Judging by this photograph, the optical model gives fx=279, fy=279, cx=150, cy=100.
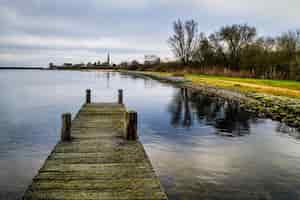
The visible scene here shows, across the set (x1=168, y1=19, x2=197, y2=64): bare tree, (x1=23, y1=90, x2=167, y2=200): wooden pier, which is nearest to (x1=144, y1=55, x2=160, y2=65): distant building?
(x1=168, y1=19, x2=197, y2=64): bare tree

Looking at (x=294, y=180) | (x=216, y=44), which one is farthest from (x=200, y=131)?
(x=216, y=44)

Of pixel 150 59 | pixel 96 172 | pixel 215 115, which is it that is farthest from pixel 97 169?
pixel 150 59

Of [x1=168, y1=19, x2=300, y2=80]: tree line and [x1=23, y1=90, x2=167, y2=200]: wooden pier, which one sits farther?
[x1=168, y1=19, x2=300, y2=80]: tree line

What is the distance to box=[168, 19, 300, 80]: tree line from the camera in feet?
110

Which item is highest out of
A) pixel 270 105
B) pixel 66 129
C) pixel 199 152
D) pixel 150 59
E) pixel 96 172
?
pixel 150 59

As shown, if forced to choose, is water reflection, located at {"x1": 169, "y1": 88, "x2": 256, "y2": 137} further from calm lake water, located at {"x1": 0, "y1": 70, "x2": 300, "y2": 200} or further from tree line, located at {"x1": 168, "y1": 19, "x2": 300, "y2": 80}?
tree line, located at {"x1": 168, "y1": 19, "x2": 300, "y2": 80}

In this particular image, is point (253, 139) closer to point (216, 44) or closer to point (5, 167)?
point (5, 167)

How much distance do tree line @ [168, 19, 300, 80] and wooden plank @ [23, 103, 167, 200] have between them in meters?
25.2

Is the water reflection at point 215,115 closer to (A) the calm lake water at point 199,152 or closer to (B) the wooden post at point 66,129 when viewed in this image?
(A) the calm lake water at point 199,152

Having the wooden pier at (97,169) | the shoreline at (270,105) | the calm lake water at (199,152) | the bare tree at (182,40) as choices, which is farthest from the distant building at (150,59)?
the wooden pier at (97,169)

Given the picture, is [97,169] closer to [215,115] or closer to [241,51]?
[215,115]

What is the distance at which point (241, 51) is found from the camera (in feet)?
153

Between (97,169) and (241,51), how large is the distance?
148 ft

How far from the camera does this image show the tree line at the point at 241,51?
110 ft
